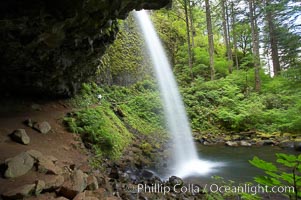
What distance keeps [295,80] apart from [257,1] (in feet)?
39.8

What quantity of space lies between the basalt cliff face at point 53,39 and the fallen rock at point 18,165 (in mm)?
2389

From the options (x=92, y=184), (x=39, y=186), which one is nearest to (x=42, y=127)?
(x=92, y=184)

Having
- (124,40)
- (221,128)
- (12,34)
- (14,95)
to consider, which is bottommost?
(221,128)

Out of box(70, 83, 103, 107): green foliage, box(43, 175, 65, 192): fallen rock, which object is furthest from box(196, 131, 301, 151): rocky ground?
box(43, 175, 65, 192): fallen rock

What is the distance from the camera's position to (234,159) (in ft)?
28.8

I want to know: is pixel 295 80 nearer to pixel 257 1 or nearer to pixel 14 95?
pixel 14 95

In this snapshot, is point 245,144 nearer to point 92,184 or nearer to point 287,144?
point 287,144

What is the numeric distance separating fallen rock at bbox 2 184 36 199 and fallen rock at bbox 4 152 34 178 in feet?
1.95

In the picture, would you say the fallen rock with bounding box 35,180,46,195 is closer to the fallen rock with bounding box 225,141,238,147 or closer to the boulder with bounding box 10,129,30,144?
the boulder with bounding box 10,129,30,144

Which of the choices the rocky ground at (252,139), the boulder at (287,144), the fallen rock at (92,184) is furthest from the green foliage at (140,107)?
the fallen rock at (92,184)

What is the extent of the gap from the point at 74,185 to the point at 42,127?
9.85 feet

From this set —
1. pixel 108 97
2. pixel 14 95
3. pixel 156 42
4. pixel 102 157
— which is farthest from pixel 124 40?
pixel 102 157

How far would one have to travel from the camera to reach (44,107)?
27.5 feet

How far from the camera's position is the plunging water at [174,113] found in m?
8.47
